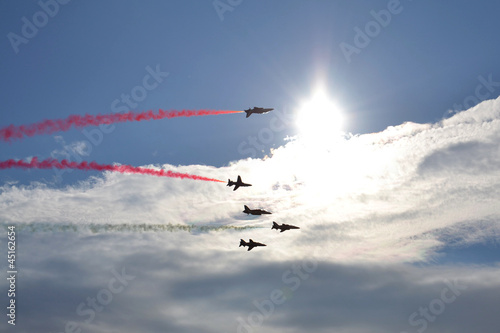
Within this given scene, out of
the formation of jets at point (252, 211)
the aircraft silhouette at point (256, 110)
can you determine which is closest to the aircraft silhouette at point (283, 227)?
the formation of jets at point (252, 211)

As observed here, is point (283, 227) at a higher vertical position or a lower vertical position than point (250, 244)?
higher

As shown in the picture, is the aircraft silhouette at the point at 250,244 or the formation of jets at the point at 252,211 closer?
the formation of jets at the point at 252,211

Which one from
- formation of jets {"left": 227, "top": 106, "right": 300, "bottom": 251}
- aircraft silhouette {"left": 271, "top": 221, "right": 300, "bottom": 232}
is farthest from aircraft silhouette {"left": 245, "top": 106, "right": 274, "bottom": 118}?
aircraft silhouette {"left": 271, "top": 221, "right": 300, "bottom": 232}

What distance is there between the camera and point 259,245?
130 metres

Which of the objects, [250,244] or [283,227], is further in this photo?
[250,244]

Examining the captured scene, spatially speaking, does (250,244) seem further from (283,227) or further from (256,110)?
(256,110)

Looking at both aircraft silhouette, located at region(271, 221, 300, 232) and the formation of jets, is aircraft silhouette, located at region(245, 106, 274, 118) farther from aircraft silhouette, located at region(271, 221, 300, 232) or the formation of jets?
aircraft silhouette, located at region(271, 221, 300, 232)

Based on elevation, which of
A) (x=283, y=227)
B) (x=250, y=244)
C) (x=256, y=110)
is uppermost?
(x=256, y=110)

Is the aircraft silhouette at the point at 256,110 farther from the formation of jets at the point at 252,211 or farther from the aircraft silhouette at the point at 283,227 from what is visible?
the aircraft silhouette at the point at 283,227

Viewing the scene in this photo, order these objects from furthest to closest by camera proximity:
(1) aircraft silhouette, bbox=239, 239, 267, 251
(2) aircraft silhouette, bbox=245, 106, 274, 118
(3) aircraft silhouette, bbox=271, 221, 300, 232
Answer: (1) aircraft silhouette, bbox=239, 239, 267, 251 < (3) aircraft silhouette, bbox=271, 221, 300, 232 < (2) aircraft silhouette, bbox=245, 106, 274, 118

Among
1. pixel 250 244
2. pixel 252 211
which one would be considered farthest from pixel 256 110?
pixel 250 244

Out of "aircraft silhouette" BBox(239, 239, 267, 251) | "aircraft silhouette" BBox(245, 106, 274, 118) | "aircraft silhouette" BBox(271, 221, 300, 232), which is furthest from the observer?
"aircraft silhouette" BBox(239, 239, 267, 251)

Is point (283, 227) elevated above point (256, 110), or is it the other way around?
point (256, 110)

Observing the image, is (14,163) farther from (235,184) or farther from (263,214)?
(263,214)
